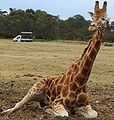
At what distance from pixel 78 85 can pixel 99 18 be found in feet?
3.93

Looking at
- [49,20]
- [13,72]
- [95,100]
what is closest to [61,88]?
[95,100]

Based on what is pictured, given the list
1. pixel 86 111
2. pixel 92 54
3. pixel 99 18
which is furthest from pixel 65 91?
pixel 99 18

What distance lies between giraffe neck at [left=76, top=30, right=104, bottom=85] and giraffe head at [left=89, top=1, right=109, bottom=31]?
0.33 ft

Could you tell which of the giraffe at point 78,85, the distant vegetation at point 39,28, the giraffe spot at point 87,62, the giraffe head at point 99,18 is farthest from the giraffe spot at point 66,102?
the distant vegetation at point 39,28

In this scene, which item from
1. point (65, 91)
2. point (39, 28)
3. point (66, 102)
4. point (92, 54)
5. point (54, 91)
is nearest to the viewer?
point (92, 54)

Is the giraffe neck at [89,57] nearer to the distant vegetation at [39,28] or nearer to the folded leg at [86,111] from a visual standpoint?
the folded leg at [86,111]

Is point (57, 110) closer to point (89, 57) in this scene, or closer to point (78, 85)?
point (78, 85)

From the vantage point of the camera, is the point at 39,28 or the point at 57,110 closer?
the point at 57,110

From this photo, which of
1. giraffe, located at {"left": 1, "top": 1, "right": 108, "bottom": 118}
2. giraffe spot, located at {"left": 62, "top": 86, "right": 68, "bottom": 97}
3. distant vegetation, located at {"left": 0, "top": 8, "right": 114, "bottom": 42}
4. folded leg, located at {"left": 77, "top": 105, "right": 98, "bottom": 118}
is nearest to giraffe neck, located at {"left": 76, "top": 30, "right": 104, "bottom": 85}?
giraffe, located at {"left": 1, "top": 1, "right": 108, "bottom": 118}

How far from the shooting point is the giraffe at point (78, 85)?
24.2 ft

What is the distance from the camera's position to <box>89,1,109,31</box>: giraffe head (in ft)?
24.1

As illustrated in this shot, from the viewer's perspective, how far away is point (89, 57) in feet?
24.5

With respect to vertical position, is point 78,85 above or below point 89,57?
below

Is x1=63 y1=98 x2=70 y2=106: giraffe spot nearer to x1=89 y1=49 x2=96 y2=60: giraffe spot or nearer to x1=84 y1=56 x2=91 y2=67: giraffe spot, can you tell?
x1=84 y1=56 x2=91 y2=67: giraffe spot
